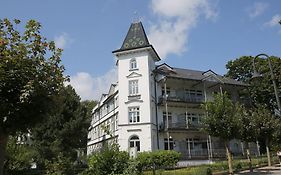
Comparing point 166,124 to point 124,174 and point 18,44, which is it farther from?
point 18,44

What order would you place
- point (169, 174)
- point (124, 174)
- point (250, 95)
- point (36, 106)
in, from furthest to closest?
point (250, 95), point (169, 174), point (124, 174), point (36, 106)

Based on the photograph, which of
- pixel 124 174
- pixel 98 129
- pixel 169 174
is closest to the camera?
pixel 124 174

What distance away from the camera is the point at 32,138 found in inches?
1395

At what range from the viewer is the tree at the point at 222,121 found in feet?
81.7

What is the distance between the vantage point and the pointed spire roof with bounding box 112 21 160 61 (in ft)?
129

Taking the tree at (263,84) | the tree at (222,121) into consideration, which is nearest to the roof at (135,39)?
the tree at (263,84)

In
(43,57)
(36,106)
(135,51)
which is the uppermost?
(135,51)

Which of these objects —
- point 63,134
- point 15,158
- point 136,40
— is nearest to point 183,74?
point 136,40

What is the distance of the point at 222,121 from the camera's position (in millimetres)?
24891

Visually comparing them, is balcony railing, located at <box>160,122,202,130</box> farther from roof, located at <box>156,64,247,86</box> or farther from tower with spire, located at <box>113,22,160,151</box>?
roof, located at <box>156,64,247,86</box>

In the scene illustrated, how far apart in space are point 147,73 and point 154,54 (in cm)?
379

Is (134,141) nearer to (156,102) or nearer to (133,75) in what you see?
(156,102)

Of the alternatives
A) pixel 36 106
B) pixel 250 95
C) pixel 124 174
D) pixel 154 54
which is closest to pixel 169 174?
pixel 124 174

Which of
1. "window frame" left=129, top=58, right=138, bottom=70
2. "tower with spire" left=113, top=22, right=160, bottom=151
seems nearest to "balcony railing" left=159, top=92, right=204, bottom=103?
"tower with spire" left=113, top=22, right=160, bottom=151
